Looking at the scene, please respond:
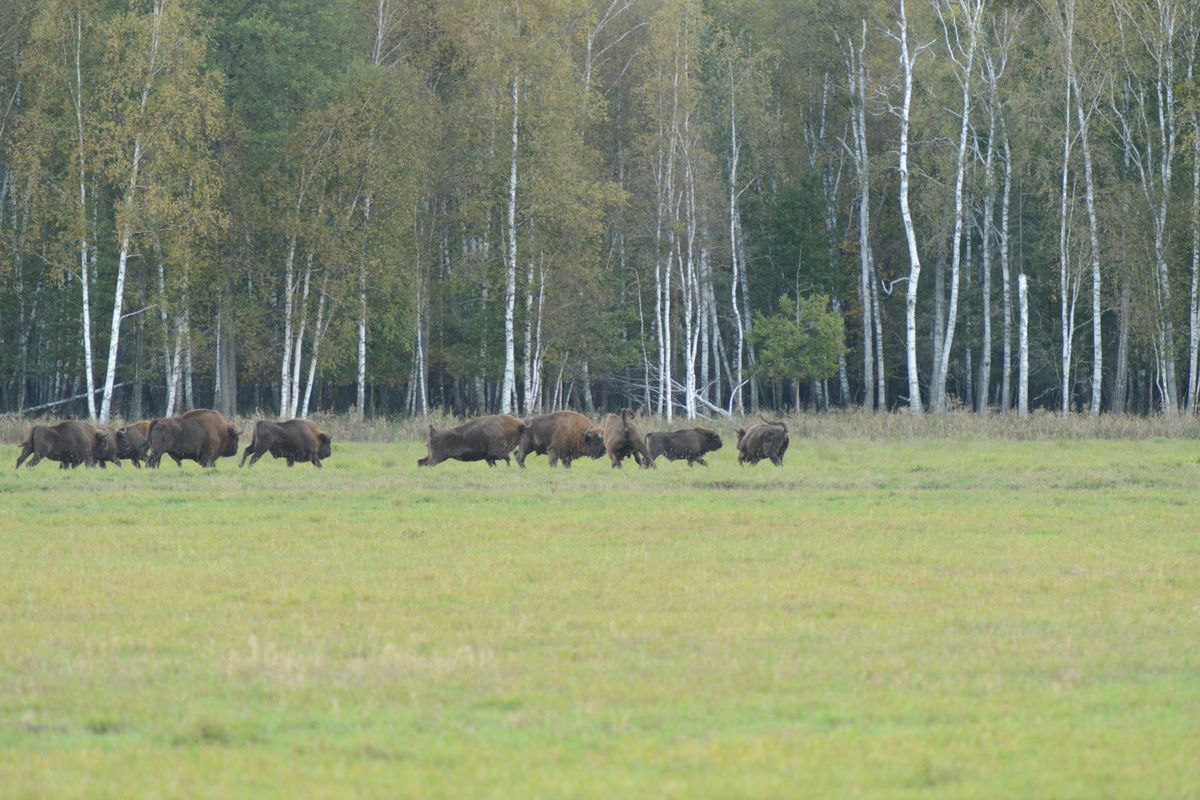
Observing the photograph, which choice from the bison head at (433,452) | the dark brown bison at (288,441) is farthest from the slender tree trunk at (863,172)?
the dark brown bison at (288,441)

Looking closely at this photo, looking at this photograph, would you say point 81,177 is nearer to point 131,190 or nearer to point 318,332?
point 131,190

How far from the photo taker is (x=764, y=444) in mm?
28672

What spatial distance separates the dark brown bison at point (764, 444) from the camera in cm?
2839

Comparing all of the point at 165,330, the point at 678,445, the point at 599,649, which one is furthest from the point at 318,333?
the point at 599,649

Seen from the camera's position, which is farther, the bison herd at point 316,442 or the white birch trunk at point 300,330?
the white birch trunk at point 300,330

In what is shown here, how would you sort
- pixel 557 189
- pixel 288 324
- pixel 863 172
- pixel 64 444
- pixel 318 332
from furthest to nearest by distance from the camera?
pixel 863 172
pixel 557 189
pixel 318 332
pixel 288 324
pixel 64 444

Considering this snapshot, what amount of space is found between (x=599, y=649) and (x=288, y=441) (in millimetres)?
19931

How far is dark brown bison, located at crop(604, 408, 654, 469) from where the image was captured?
2802cm

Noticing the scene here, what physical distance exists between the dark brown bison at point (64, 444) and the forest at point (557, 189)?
12500 mm

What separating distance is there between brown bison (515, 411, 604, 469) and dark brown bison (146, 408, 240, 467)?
5844mm

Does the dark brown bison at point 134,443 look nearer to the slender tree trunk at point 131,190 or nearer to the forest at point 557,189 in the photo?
the forest at point 557,189

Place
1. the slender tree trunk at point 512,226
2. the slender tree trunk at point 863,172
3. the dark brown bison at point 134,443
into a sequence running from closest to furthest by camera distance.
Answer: the dark brown bison at point 134,443, the slender tree trunk at point 512,226, the slender tree trunk at point 863,172

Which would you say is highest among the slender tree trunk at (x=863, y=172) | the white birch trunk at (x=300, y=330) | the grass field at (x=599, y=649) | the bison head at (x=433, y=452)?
the slender tree trunk at (x=863, y=172)

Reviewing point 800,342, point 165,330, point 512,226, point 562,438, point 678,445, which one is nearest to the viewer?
point 562,438
